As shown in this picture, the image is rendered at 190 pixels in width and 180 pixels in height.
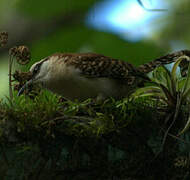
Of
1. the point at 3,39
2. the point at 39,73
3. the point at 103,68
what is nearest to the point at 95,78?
the point at 103,68

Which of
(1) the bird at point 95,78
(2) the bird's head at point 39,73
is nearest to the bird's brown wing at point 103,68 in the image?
(1) the bird at point 95,78

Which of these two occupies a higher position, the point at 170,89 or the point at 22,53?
the point at 22,53

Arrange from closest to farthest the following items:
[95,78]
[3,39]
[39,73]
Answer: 1. [3,39]
2. [95,78]
3. [39,73]

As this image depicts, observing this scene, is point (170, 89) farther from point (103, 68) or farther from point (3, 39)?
point (3, 39)

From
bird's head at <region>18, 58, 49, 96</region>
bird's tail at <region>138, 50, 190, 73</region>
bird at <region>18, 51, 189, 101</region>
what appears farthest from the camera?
bird's head at <region>18, 58, 49, 96</region>

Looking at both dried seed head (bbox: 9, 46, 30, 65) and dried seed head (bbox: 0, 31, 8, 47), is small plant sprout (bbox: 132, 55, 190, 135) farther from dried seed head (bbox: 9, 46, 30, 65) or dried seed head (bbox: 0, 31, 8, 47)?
dried seed head (bbox: 0, 31, 8, 47)

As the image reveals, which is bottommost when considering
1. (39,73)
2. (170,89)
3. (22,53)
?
(170,89)

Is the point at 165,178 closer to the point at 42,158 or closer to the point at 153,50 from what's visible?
the point at 42,158

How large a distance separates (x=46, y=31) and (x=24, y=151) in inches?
211

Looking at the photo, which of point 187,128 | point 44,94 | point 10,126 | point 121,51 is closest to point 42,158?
point 10,126

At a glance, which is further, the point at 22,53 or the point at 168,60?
the point at 168,60

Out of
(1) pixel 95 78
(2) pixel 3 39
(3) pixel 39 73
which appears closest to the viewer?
(2) pixel 3 39

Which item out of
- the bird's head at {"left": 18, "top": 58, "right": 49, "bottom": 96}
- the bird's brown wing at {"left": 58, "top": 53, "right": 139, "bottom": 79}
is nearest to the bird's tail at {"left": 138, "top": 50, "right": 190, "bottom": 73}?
the bird's brown wing at {"left": 58, "top": 53, "right": 139, "bottom": 79}

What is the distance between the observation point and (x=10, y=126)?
205 cm
